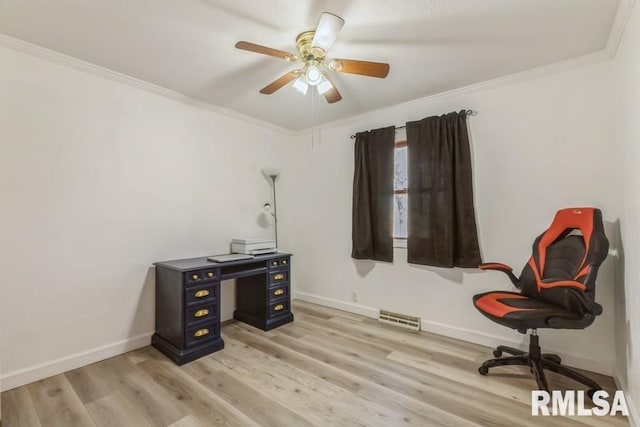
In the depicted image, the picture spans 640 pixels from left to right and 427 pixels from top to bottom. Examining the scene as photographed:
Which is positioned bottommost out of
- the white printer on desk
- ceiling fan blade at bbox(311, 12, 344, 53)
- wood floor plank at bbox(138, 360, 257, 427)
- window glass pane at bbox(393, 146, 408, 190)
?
wood floor plank at bbox(138, 360, 257, 427)

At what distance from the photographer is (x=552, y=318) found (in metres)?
1.76

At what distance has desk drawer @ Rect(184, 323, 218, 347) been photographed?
7.75 ft

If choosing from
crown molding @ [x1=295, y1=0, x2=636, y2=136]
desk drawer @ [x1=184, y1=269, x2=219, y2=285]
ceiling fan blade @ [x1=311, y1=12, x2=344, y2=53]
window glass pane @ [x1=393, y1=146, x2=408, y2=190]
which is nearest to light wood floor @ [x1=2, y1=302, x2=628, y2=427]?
desk drawer @ [x1=184, y1=269, x2=219, y2=285]

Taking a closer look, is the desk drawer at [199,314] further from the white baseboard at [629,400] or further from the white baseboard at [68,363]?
the white baseboard at [629,400]

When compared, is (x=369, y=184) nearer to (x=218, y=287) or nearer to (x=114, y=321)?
(x=218, y=287)

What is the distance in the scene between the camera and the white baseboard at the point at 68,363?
195 centimetres

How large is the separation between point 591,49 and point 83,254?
13.6 feet

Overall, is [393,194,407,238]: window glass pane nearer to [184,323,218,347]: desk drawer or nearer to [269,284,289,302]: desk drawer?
[269,284,289,302]: desk drawer

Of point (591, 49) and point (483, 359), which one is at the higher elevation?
point (591, 49)

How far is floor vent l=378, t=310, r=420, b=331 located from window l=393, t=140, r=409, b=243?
834mm

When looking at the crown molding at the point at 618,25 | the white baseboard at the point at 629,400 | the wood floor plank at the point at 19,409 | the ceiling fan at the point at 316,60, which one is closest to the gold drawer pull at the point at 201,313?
the wood floor plank at the point at 19,409

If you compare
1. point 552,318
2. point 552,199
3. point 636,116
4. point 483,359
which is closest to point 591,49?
point 636,116

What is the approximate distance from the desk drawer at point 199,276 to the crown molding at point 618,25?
10.8 feet

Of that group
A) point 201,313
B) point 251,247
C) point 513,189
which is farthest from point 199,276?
point 513,189
